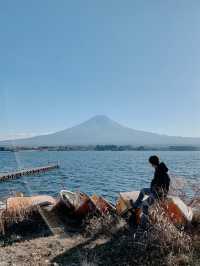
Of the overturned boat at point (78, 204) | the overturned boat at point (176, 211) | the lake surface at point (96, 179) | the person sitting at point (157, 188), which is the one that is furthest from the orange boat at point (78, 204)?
the lake surface at point (96, 179)

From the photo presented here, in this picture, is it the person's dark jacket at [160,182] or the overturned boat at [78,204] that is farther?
the overturned boat at [78,204]

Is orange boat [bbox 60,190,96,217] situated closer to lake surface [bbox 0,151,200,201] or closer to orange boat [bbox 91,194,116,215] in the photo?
orange boat [bbox 91,194,116,215]

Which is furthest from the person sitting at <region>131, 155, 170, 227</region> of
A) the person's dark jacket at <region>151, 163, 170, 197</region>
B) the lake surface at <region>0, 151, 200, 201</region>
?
the lake surface at <region>0, 151, 200, 201</region>

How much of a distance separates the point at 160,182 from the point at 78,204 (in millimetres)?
2186

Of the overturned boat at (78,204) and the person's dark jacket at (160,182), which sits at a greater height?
the person's dark jacket at (160,182)

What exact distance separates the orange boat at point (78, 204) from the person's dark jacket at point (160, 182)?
5.35 ft

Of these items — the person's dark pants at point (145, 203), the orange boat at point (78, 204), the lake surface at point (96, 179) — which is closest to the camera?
the person's dark pants at point (145, 203)

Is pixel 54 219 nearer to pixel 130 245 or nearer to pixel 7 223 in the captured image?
pixel 7 223

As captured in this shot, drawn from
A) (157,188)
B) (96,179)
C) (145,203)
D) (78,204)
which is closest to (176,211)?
(145,203)

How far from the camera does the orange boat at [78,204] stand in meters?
8.40

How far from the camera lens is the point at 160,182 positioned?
304 inches

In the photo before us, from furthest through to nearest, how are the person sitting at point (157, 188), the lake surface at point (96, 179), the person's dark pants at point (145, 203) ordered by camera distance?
the lake surface at point (96, 179) < the person sitting at point (157, 188) < the person's dark pants at point (145, 203)

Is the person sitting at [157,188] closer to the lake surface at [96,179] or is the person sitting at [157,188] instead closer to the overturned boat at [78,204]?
the overturned boat at [78,204]

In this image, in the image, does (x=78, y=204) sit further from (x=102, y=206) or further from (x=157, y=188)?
(x=157, y=188)
